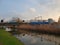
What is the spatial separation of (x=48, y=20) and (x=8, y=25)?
29.3 m

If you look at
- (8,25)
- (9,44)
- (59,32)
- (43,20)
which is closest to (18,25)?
(8,25)

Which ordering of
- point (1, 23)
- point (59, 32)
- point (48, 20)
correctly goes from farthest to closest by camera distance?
point (1, 23), point (48, 20), point (59, 32)

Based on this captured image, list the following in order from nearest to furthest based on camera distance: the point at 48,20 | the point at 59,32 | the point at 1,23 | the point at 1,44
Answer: the point at 1,44
the point at 59,32
the point at 48,20
the point at 1,23

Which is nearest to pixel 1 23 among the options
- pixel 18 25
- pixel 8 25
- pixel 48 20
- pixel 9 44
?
pixel 8 25

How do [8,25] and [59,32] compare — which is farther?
[8,25]

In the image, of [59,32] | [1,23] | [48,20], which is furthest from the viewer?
[1,23]

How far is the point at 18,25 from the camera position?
118 m

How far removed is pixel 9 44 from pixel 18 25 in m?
95.7

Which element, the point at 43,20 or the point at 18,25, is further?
the point at 18,25

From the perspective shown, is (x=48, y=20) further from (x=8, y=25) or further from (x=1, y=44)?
(x=1, y=44)

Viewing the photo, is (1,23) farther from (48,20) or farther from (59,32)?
(59,32)

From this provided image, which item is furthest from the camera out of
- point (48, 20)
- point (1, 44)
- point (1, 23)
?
point (1, 23)

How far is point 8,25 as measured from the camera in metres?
116

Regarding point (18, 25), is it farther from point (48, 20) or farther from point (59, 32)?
point (59, 32)
